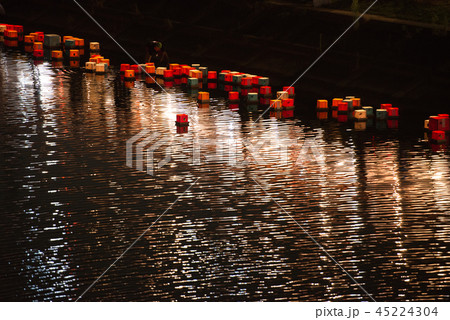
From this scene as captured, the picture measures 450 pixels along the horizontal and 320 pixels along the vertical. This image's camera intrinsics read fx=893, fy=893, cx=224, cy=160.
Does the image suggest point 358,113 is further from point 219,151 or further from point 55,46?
point 55,46

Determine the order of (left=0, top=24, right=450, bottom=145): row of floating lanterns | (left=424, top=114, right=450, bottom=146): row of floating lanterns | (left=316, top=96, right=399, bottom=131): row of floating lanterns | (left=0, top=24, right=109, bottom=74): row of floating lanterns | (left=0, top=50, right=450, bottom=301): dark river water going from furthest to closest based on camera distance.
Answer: (left=0, top=24, right=109, bottom=74): row of floating lanterns, (left=316, top=96, right=399, bottom=131): row of floating lanterns, (left=0, top=24, right=450, bottom=145): row of floating lanterns, (left=424, top=114, right=450, bottom=146): row of floating lanterns, (left=0, top=50, right=450, bottom=301): dark river water

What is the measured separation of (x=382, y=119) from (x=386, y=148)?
2.66 metres

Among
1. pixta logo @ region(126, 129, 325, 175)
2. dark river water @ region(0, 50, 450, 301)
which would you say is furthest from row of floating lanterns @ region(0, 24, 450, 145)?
pixta logo @ region(126, 129, 325, 175)

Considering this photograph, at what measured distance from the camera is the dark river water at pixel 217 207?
421 inches

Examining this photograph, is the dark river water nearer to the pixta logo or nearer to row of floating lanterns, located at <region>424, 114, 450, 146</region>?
the pixta logo

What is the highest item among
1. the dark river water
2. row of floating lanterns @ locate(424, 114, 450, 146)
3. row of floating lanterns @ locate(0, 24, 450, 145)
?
row of floating lanterns @ locate(0, 24, 450, 145)

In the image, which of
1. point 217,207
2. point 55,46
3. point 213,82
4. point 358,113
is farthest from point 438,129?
point 55,46

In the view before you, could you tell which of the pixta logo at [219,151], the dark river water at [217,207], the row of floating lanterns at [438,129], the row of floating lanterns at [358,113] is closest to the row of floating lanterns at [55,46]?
the dark river water at [217,207]

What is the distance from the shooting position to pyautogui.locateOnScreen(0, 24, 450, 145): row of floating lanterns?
759 inches

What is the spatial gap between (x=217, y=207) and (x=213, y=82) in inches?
424

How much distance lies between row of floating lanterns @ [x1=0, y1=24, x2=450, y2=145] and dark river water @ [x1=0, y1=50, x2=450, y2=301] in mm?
477

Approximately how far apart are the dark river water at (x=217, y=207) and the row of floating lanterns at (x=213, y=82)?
48 centimetres

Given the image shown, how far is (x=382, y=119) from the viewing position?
19688 millimetres

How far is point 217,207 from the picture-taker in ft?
44.1
